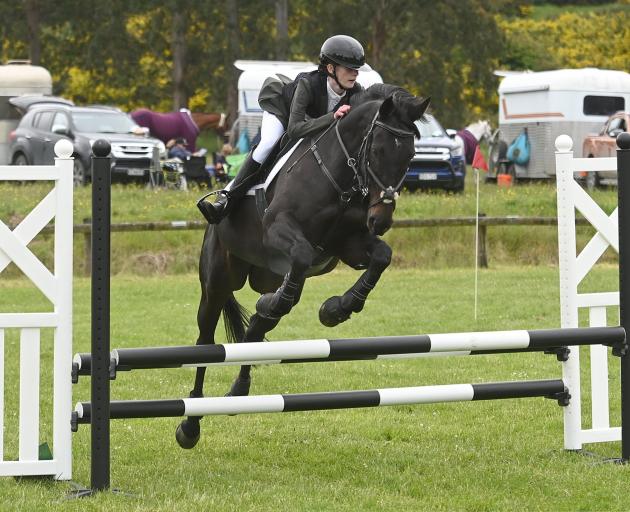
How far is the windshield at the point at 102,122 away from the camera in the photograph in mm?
23828

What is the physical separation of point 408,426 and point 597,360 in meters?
1.37

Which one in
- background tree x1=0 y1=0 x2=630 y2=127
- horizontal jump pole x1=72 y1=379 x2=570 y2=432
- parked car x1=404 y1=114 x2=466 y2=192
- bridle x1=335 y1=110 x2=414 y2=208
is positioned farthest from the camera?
background tree x1=0 y1=0 x2=630 y2=127

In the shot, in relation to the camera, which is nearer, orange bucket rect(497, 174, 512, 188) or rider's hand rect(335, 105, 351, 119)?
rider's hand rect(335, 105, 351, 119)

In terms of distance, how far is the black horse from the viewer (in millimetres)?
6027

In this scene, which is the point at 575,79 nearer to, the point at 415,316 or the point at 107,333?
the point at 415,316

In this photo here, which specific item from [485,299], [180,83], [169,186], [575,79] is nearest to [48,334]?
[485,299]

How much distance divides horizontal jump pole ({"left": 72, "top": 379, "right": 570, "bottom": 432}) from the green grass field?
1.21ft

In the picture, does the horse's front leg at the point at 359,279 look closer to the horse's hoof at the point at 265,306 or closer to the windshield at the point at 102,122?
the horse's hoof at the point at 265,306

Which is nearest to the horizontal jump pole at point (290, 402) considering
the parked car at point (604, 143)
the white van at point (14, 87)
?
the parked car at point (604, 143)

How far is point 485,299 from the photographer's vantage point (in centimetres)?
1464

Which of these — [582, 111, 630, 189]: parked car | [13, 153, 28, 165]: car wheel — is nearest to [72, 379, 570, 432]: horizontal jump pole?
[582, 111, 630, 189]: parked car

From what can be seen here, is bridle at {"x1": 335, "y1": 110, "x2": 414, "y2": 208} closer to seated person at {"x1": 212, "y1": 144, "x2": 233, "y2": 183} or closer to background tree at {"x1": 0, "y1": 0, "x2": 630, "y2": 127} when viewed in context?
seated person at {"x1": 212, "y1": 144, "x2": 233, "y2": 183}

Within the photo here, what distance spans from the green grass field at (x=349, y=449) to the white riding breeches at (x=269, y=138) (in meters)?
1.70

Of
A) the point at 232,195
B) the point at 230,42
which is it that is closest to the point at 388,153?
the point at 232,195
